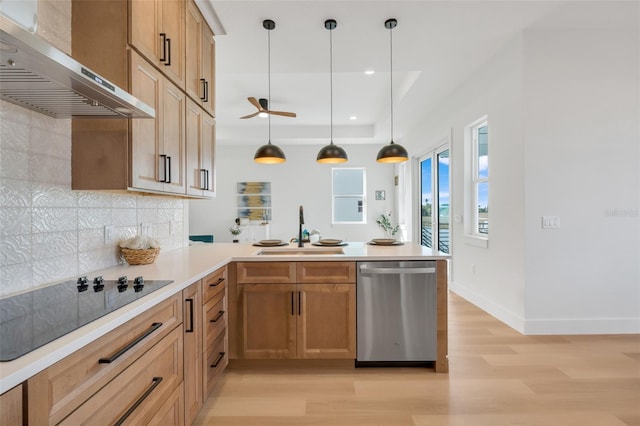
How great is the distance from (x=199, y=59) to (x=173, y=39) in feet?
1.27

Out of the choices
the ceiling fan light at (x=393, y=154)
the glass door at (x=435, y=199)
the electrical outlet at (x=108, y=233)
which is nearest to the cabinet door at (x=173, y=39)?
the electrical outlet at (x=108, y=233)

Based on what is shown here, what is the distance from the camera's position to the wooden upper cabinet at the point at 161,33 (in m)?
1.70

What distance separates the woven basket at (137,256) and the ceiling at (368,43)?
194cm

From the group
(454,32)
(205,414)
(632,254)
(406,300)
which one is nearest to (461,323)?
(406,300)

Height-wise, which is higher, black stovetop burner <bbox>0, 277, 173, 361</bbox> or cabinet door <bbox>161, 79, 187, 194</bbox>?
cabinet door <bbox>161, 79, 187, 194</bbox>

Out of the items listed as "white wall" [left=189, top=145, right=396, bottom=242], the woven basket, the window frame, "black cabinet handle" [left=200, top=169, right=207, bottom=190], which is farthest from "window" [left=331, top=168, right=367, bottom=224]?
the woven basket

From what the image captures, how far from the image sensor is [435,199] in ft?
18.4

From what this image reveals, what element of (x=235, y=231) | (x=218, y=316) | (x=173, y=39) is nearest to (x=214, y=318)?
(x=218, y=316)

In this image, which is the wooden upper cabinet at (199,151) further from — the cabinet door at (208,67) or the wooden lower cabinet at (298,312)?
the wooden lower cabinet at (298,312)

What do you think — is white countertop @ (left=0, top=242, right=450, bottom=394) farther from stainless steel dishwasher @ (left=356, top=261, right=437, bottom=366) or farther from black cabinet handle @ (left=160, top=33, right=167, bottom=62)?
black cabinet handle @ (left=160, top=33, right=167, bottom=62)

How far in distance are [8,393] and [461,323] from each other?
3517 mm

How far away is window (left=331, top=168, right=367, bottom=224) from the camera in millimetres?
7973

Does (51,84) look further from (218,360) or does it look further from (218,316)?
(218,360)

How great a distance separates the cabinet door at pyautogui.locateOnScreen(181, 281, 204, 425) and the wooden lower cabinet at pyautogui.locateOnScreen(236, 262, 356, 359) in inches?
24.3
